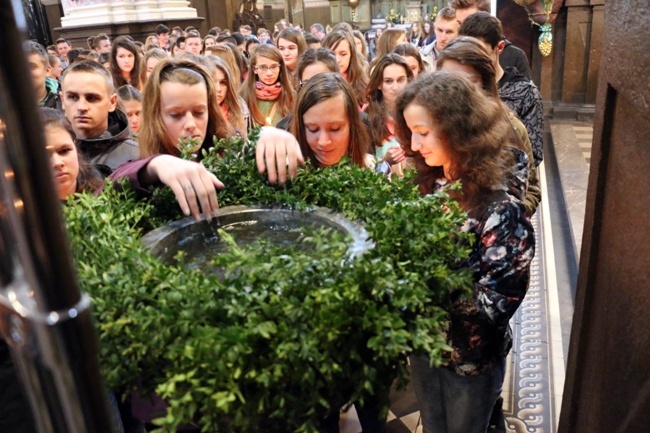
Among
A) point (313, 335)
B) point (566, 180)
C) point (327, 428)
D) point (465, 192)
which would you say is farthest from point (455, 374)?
point (566, 180)

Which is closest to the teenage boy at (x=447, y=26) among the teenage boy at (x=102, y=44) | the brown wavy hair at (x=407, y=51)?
the brown wavy hair at (x=407, y=51)

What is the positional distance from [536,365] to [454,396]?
139 cm

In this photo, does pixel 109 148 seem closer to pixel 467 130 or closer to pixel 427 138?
pixel 427 138

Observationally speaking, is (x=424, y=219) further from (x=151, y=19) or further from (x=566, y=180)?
(x=151, y=19)

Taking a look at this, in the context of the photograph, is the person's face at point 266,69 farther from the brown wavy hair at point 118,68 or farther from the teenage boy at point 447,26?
the brown wavy hair at point 118,68

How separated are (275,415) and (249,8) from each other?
1887cm

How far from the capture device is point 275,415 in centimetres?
84

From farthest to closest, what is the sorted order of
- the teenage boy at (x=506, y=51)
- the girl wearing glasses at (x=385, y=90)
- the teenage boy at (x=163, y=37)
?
the teenage boy at (x=163, y=37)
the teenage boy at (x=506, y=51)
the girl wearing glasses at (x=385, y=90)

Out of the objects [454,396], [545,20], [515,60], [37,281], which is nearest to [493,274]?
[454,396]

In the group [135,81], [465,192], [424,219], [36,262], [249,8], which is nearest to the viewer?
[36,262]

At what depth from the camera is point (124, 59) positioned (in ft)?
17.9

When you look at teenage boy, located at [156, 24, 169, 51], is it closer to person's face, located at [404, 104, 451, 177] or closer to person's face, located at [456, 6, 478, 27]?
person's face, located at [456, 6, 478, 27]

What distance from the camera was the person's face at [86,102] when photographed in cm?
282

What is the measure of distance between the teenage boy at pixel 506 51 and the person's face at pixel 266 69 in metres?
1.54
